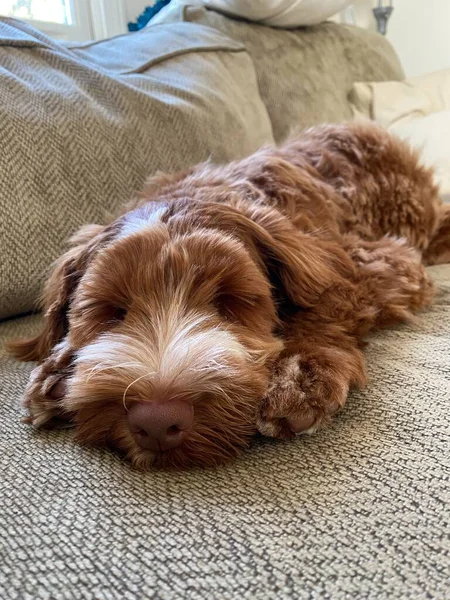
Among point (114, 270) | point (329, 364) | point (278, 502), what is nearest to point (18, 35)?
point (114, 270)

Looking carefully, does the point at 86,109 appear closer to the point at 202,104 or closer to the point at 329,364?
the point at 202,104

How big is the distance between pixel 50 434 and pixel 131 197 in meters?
1.21

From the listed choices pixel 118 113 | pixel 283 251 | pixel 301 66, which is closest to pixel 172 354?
pixel 283 251

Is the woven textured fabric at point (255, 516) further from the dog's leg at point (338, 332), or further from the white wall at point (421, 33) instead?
the white wall at point (421, 33)

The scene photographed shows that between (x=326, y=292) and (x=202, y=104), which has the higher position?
(x=202, y=104)

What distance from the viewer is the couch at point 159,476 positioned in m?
0.86

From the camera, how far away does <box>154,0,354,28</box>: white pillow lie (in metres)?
3.39

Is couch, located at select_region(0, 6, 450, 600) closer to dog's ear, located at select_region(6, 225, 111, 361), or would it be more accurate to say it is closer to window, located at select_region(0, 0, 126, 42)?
dog's ear, located at select_region(6, 225, 111, 361)

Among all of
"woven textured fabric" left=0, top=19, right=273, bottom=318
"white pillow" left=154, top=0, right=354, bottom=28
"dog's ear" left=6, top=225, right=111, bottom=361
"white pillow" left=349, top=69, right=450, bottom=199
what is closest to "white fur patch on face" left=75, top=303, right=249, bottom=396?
"dog's ear" left=6, top=225, right=111, bottom=361

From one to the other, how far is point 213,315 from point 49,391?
0.41 meters

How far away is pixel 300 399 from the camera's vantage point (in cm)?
123

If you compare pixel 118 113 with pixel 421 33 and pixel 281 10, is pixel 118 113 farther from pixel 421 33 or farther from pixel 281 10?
pixel 421 33

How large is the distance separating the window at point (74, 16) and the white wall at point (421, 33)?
3044mm

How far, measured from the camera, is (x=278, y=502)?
1021mm
